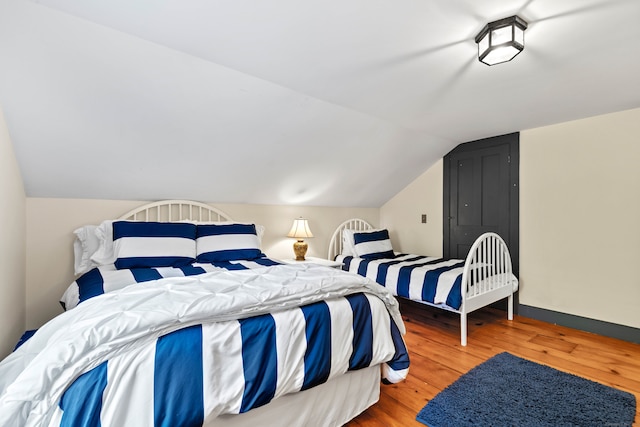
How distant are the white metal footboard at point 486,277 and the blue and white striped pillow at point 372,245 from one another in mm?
1039

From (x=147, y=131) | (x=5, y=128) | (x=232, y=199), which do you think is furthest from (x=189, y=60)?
(x=232, y=199)

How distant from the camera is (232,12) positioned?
4.83 ft

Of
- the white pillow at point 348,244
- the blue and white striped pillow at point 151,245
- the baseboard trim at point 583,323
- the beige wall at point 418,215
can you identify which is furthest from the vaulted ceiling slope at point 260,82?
the baseboard trim at point 583,323

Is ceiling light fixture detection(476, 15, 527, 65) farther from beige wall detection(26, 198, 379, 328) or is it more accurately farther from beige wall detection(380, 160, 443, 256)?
beige wall detection(26, 198, 379, 328)

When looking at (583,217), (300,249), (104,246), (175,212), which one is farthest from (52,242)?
(583,217)

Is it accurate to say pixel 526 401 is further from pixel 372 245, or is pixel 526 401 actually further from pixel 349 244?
pixel 349 244

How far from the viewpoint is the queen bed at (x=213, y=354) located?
952mm

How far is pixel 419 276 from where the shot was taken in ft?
9.38

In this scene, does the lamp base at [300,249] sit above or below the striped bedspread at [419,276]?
above

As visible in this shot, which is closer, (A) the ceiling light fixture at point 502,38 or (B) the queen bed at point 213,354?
(B) the queen bed at point 213,354

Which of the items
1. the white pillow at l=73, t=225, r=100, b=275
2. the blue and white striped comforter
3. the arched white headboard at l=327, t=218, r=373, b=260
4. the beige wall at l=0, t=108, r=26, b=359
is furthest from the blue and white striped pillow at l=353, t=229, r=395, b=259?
the beige wall at l=0, t=108, r=26, b=359

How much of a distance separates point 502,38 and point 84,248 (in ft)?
10.3

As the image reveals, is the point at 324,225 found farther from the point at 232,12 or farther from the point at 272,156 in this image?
the point at 232,12

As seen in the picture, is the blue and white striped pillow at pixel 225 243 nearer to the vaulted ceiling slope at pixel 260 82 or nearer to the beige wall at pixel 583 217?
the vaulted ceiling slope at pixel 260 82
